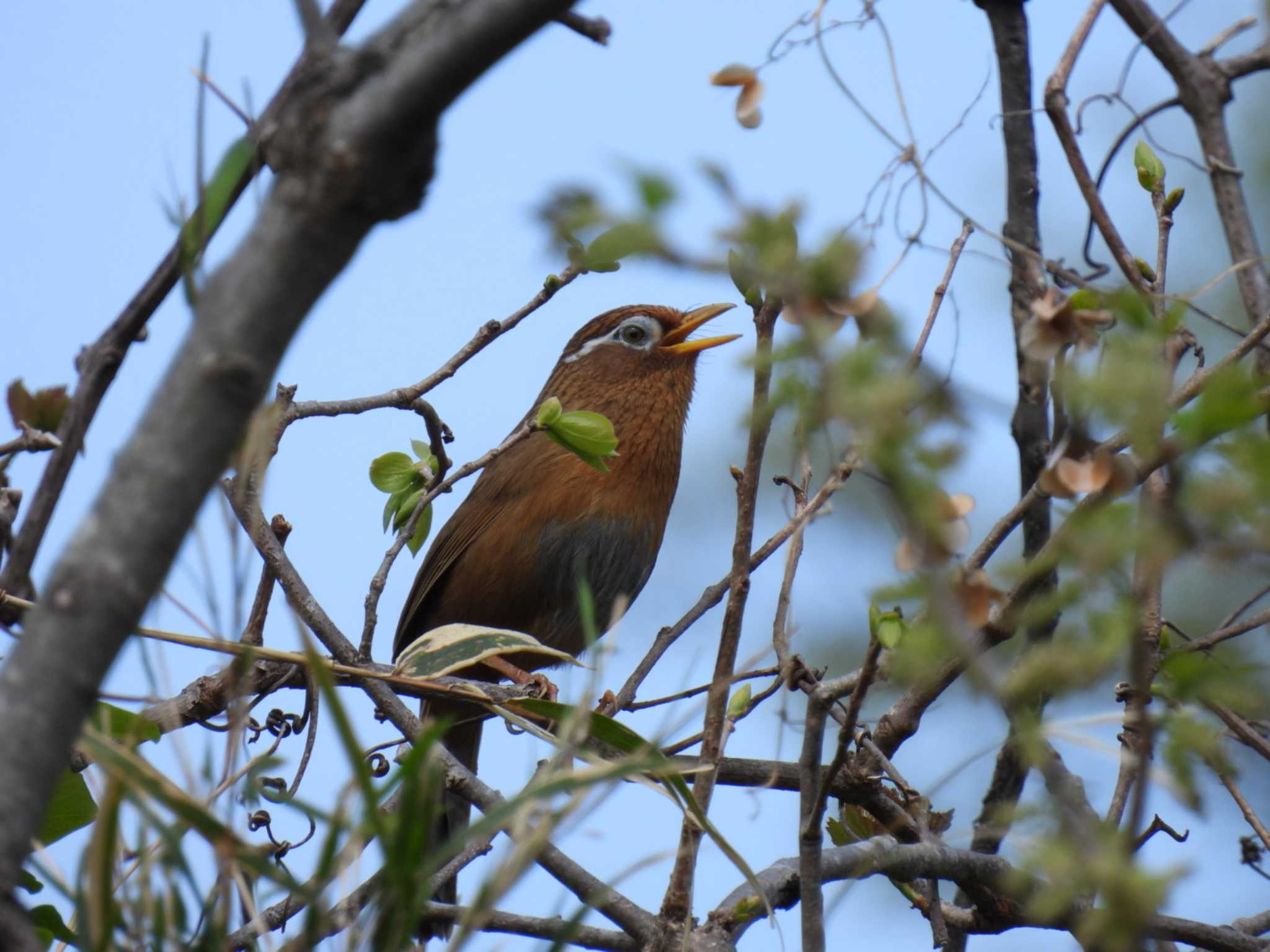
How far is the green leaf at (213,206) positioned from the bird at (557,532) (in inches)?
131

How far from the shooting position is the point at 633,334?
6.01 metres

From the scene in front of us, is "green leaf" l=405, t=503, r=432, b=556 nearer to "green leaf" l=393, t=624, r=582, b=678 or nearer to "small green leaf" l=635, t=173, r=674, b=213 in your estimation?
"green leaf" l=393, t=624, r=582, b=678

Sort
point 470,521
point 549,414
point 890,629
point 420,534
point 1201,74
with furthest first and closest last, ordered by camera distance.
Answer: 1. point 470,521
2. point 1201,74
3. point 420,534
4. point 549,414
5. point 890,629

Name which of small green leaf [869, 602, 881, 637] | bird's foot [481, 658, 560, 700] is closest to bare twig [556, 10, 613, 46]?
small green leaf [869, 602, 881, 637]

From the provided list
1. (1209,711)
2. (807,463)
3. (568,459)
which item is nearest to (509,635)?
(807,463)

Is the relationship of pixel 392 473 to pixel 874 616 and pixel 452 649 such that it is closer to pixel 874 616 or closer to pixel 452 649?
pixel 452 649

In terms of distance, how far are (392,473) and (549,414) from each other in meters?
0.50

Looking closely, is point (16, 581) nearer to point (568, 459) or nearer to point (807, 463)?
point (807, 463)

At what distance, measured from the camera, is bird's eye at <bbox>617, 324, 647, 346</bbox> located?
19.6 ft

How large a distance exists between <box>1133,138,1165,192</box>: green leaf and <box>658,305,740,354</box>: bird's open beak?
278 centimetres

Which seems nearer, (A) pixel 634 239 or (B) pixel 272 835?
(A) pixel 634 239

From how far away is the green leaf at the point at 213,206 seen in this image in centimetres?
148

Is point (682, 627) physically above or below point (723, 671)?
above

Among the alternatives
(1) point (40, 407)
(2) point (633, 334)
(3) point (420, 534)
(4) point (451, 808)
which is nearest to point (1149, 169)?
(3) point (420, 534)
